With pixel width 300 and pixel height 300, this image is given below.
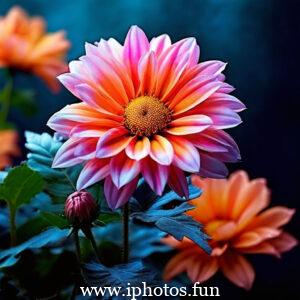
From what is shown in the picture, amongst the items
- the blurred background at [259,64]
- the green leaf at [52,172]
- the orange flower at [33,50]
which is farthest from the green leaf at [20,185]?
the blurred background at [259,64]

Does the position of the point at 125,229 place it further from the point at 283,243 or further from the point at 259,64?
the point at 259,64

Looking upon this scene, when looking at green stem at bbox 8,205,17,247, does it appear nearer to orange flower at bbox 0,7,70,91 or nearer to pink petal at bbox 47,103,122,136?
pink petal at bbox 47,103,122,136

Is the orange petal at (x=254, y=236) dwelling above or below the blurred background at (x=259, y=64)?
below

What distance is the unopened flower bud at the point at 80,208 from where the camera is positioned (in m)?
0.46

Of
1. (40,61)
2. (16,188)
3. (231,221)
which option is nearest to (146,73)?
Answer: (16,188)

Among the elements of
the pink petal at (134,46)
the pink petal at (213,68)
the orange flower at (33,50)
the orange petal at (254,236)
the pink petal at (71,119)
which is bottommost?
the orange petal at (254,236)

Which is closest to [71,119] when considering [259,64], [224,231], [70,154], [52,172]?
[70,154]

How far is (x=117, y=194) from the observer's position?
433 mm

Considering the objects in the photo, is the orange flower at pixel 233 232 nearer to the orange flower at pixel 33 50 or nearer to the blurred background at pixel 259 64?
the orange flower at pixel 33 50

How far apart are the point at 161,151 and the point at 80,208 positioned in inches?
3.0

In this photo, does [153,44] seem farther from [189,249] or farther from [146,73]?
[189,249]

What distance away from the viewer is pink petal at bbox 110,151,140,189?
420 mm

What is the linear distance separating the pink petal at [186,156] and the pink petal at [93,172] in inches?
1.9

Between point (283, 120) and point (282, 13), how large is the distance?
0.64ft
